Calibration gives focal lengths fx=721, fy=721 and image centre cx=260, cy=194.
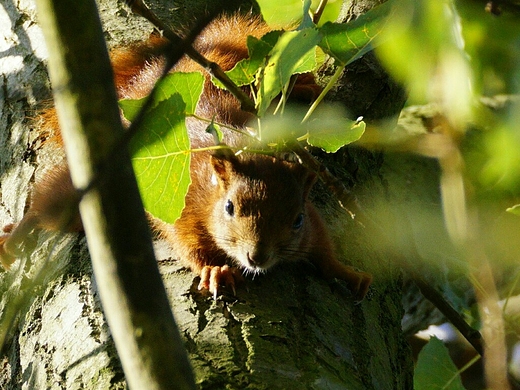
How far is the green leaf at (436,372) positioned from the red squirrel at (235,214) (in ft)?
0.76

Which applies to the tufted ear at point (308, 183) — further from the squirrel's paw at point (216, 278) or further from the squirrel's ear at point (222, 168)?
the squirrel's paw at point (216, 278)

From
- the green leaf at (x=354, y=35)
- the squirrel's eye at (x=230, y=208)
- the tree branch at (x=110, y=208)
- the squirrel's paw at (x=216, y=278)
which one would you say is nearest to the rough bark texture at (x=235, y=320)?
the squirrel's paw at (x=216, y=278)

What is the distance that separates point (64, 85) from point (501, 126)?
0.63m

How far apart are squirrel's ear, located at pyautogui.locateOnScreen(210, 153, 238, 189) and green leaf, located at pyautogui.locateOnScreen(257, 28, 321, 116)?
0.68 meters

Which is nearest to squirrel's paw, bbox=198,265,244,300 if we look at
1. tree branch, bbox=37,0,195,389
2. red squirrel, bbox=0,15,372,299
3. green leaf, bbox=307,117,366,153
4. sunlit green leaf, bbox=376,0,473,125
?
red squirrel, bbox=0,15,372,299

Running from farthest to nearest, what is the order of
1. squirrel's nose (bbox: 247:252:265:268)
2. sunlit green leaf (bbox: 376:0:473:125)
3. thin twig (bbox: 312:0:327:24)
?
squirrel's nose (bbox: 247:252:265:268), thin twig (bbox: 312:0:327:24), sunlit green leaf (bbox: 376:0:473:125)

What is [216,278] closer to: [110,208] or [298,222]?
[298,222]

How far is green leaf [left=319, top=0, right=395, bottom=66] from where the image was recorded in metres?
1.45

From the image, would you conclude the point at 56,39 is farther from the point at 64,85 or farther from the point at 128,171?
the point at 128,171

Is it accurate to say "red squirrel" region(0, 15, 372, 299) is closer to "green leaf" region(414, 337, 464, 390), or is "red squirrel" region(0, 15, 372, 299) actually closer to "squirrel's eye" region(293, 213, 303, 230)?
"squirrel's eye" region(293, 213, 303, 230)

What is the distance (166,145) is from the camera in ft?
4.68

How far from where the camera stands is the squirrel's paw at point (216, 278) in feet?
5.40

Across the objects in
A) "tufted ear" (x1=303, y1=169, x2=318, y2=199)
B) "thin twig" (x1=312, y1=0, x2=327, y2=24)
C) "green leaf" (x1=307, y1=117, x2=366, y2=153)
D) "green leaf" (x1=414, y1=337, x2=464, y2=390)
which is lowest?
"green leaf" (x1=414, y1=337, x2=464, y2=390)

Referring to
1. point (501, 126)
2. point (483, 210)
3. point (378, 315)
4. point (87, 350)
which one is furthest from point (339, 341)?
point (483, 210)
